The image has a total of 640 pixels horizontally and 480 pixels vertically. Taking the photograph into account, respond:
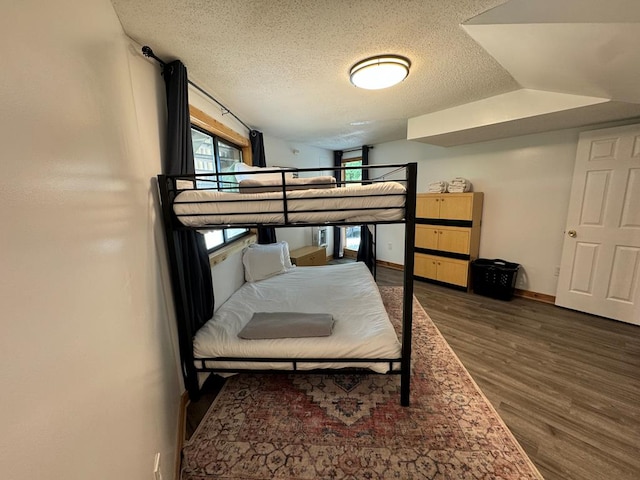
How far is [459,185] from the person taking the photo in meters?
3.74

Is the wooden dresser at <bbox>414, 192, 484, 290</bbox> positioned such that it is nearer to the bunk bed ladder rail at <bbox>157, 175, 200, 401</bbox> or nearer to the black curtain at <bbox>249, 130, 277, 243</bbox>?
the black curtain at <bbox>249, 130, 277, 243</bbox>

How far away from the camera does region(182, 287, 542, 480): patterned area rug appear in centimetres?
133

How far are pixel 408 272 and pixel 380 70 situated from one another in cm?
146

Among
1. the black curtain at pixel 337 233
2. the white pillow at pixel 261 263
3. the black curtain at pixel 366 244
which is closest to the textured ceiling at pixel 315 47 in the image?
the white pillow at pixel 261 263

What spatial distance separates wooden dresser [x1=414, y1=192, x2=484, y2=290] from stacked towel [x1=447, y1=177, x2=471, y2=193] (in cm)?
13

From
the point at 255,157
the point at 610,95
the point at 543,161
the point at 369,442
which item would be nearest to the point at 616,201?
the point at 543,161

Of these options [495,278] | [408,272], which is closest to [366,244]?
[495,278]

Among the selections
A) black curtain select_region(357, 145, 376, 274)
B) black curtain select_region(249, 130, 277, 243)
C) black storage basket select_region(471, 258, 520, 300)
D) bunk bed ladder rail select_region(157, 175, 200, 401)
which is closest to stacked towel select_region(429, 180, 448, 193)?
black curtain select_region(357, 145, 376, 274)

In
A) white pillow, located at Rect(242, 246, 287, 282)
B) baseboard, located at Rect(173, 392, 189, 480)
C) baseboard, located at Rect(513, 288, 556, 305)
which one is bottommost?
baseboard, located at Rect(173, 392, 189, 480)

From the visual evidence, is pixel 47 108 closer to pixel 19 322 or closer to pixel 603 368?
pixel 19 322

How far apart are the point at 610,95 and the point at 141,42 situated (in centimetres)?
346

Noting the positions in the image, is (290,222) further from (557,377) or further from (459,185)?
(459,185)

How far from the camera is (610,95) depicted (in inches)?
79.0

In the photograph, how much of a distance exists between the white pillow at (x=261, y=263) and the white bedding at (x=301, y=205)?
1.41m
